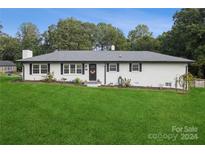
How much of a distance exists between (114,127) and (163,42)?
85.9 feet

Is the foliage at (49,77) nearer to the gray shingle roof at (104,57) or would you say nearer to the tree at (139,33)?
the gray shingle roof at (104,57)

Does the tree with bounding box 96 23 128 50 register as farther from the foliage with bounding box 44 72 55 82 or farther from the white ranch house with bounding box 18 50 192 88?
the foliage with bounding box 44 72 55 82

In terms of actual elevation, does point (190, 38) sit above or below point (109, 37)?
below

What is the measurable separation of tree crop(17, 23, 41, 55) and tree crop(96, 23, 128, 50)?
9.95m

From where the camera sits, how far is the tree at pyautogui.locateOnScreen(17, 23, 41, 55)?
25.1 meters

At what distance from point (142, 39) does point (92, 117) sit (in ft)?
94.3

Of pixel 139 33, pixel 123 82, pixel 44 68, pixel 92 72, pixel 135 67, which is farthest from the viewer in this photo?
pixel 139 33

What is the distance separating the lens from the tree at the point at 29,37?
25080mm

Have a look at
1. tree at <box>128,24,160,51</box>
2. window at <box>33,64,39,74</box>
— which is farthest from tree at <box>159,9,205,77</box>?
window at <box>33,64,39,74</box>

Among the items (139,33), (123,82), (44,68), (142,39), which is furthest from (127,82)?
(139,33)

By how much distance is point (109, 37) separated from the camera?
3728cm

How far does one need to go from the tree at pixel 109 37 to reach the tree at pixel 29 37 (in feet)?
32.7

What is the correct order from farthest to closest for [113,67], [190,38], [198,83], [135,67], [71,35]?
[71,35]
[190,38]
[198,83]
[113,67]
[135,67]

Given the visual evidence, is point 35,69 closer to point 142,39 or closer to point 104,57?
point 104,57
